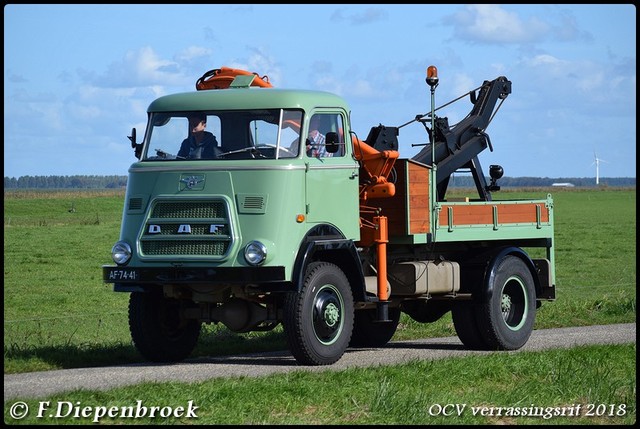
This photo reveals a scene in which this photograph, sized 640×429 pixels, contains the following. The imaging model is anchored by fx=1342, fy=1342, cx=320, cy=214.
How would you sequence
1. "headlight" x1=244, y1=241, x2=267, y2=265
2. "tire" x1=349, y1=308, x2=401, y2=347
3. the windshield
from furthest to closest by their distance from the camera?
"tire" x1=349, y1=308, x2=401, y2=347 < the windshield < "headlight" x1=244, y1=241, x2=267, y2=265

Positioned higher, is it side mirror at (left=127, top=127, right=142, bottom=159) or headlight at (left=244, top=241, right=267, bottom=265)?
side mirror at (left=127, top=127, right=142, bottom=159)

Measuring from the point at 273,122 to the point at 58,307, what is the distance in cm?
1199

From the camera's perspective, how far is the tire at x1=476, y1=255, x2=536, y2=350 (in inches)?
706

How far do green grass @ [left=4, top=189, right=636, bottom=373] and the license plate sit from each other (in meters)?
1.14

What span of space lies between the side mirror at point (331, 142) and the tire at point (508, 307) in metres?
3.40

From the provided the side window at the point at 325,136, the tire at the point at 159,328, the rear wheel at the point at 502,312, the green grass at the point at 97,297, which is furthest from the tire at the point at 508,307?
the tire at the point at 159,328

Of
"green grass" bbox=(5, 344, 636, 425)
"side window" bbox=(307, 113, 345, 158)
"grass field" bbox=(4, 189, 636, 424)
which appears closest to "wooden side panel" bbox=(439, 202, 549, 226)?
"side window" bbox=(307, 113, 345, 158)

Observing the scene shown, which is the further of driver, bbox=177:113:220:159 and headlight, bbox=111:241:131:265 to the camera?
driver, bbox=177:113:220:159

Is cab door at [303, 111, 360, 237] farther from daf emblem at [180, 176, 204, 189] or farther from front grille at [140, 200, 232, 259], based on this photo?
daf emblem at [180, 176, 204, 189]

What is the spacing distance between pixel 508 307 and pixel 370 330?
1942 millimetres

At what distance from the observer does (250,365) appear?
50.9 feet

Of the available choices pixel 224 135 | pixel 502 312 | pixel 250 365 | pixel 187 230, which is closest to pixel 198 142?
pixel 224 135

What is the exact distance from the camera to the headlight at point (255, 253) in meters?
14.8

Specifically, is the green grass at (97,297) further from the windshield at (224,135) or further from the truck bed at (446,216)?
the windshield at (224,135)
